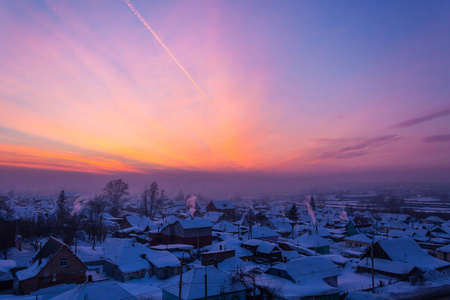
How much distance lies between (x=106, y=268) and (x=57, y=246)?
7.37 meters

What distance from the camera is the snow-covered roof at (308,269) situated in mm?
25766

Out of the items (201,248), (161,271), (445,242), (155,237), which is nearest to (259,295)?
(161,271)

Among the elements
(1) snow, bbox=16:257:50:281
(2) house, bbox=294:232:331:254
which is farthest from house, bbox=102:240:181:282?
(2) house, bbox=294:232:331:254

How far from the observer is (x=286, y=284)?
2452 cm

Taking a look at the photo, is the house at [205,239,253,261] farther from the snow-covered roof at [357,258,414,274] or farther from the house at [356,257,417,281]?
the snow-covered roof at [357,258,414,274]

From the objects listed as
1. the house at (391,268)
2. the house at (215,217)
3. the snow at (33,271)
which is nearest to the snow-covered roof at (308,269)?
the house at (391,268)

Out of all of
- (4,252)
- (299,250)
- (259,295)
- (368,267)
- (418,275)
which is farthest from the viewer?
(299,250)

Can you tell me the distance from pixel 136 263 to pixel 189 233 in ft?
44.2

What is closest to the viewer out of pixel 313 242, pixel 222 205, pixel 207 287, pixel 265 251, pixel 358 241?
pixel 207 287

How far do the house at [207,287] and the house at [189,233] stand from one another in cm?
2102

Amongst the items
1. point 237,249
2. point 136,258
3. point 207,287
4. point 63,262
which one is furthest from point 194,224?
point 207,287

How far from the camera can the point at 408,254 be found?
105 feet

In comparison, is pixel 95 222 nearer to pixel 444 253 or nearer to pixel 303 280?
pixel 303 280

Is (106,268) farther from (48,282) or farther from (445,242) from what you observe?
(445,242)
